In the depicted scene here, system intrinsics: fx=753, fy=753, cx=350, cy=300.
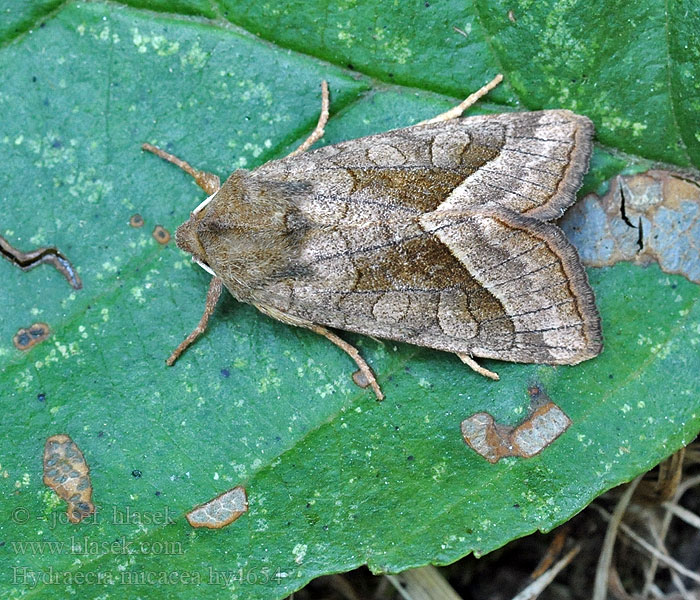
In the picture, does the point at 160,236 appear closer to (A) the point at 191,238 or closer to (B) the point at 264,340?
Answer: (A) the point at 191,238

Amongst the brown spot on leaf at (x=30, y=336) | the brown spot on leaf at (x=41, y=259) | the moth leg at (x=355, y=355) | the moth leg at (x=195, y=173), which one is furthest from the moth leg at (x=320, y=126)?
the brown spot on leaf at (x=30, y=336)

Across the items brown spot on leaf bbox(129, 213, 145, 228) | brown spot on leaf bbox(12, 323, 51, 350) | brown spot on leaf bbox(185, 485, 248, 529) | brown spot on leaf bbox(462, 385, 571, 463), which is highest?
brown spot on leaf bbox(129, 213, 145, 228)

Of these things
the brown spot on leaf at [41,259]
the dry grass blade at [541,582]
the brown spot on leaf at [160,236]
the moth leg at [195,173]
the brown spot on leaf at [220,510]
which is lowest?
the dry grass blade at [541,582]

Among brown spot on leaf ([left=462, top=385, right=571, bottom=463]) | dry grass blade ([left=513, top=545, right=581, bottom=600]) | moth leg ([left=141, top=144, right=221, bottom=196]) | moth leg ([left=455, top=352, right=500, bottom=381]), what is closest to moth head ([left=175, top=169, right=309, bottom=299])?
moth leg ([left=141, top=144, right=221, bottom=196])

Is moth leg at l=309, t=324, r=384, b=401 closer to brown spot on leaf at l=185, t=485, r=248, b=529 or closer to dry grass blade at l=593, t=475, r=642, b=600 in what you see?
brown spot on leaf at l=185, t=485, r=248, b=529

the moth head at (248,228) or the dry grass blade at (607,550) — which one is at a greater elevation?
the moth head at (248,228)

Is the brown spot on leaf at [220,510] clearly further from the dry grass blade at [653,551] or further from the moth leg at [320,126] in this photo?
the dry grass blade at [653,551]

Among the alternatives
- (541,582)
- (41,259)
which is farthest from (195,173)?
(541,582)
